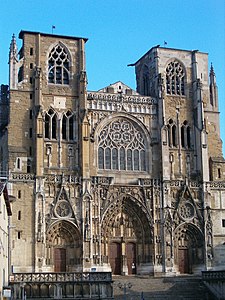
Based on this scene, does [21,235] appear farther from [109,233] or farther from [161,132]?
[161,132]

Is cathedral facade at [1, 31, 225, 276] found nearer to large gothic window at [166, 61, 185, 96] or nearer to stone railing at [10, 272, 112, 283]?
large gothic window at [166, 61, 185, 96]

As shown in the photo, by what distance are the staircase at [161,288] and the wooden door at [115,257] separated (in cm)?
288

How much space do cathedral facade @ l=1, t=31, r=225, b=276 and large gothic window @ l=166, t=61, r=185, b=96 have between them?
0.13 m

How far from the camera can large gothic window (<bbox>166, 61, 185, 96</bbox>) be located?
5181 centimetres

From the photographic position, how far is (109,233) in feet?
155

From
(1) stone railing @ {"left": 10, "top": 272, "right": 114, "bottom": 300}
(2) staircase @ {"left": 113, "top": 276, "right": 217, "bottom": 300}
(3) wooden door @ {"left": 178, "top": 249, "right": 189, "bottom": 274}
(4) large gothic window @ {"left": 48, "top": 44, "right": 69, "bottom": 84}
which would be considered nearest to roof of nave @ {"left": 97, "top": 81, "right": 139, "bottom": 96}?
(4) large gothic window @ {"left": 48, "top": 44, "right": 69, "bottom": 84}

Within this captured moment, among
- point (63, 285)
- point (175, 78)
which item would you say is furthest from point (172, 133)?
point (63, 285)

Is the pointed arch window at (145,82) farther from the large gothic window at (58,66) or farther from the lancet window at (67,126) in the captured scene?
the lancet window at (67,126)

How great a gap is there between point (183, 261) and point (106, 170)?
352 inches

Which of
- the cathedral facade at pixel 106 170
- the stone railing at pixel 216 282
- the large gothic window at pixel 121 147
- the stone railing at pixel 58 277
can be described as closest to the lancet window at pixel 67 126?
the cathedral facade at pixel 106 170

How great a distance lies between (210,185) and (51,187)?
1246 centimetres

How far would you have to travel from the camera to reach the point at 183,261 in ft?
160

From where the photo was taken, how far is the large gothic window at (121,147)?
48281 millimetres

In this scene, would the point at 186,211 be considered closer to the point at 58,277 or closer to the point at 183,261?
the point at 183,261
